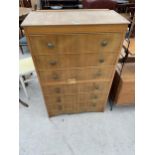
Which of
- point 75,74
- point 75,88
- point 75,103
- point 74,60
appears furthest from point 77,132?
point 74,60

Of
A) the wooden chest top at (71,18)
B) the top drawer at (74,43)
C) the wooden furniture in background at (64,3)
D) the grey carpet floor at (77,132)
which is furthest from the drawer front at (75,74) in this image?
the wooden furniture in background at (64,3)

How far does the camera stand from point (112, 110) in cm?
174

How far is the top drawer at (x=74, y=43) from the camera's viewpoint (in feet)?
3.18

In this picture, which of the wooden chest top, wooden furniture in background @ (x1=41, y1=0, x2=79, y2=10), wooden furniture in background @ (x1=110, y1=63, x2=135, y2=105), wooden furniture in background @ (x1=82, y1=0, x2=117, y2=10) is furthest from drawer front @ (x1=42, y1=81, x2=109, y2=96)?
wooden furniture in background @ (x1=41, y1=0, x2=79, y2=10)

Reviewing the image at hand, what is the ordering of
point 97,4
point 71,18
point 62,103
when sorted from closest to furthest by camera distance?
point 71,18 → point 62,103 → point 97,4

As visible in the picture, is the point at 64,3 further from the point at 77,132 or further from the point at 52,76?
the point at 77,132

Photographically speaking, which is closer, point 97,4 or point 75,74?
point 75,74

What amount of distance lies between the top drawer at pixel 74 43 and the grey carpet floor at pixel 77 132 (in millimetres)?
894

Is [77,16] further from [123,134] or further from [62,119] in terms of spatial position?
[123,134]

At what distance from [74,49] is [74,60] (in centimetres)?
10

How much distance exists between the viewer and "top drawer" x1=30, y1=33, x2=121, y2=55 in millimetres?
971

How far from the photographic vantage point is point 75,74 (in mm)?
1233

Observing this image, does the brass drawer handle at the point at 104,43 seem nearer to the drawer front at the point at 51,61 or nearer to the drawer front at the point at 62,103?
the drawer front at the point at 51,61
